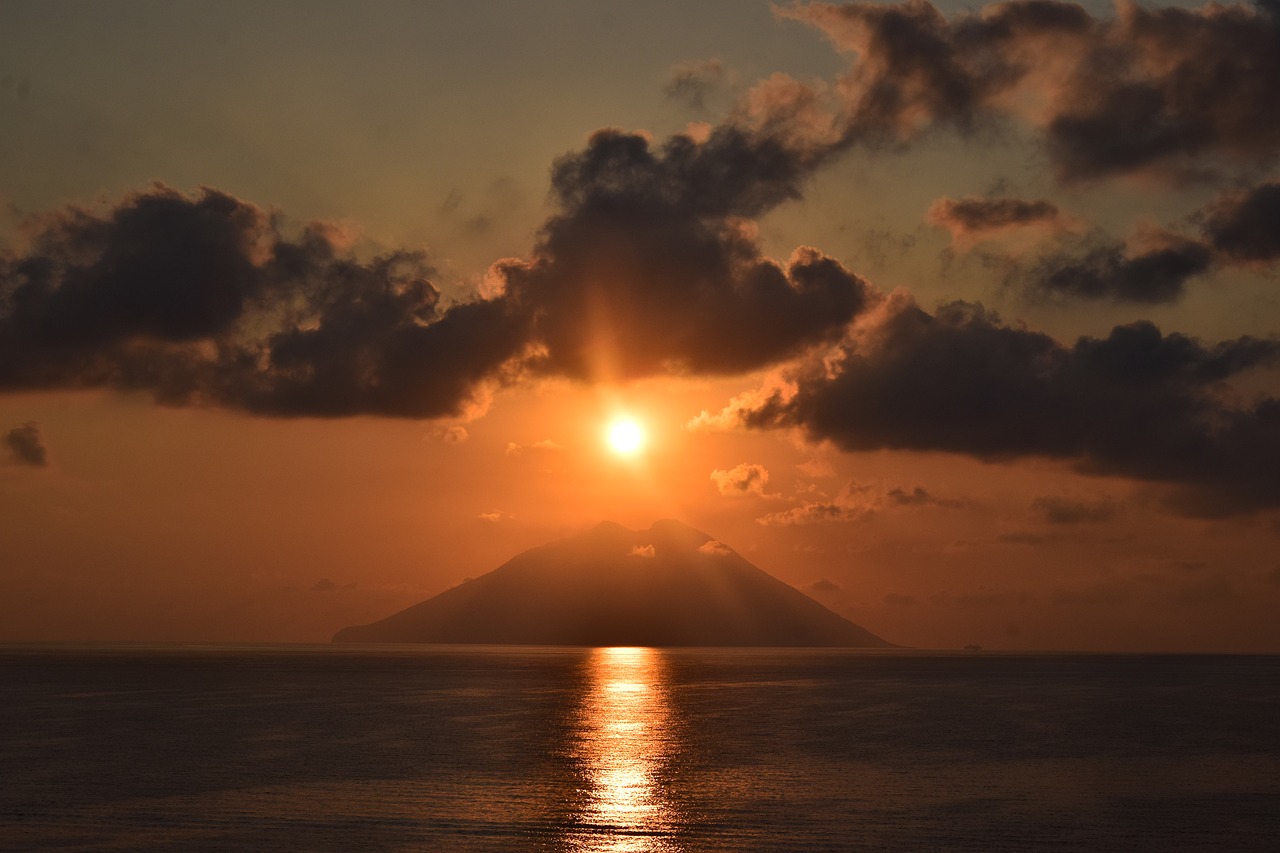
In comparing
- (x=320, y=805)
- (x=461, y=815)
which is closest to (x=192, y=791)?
(x=320, y=805)

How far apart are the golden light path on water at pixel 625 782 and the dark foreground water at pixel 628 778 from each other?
0.23 meters

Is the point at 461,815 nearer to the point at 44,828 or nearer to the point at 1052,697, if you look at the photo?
the point at 44,828

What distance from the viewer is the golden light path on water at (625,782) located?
1786 inches

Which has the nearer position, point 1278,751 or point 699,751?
point 699,751

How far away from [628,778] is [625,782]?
185 centimetres

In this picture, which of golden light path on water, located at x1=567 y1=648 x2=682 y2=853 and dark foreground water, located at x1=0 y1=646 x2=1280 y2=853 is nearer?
golden light path on water, located at x1=567 y1=648 x2=682 y2=853

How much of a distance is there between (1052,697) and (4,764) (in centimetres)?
13620

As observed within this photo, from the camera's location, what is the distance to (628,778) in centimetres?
6494

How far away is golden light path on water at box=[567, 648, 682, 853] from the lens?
4538 cm

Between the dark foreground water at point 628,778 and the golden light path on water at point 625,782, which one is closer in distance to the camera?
the golden light path on water at point 625,782

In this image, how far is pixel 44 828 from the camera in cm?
4738

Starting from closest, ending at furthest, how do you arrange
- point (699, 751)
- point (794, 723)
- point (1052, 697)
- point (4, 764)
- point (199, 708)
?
point (4, 764), point (699, 751), point (794, 723), point (199, 708), point (1052, 697)

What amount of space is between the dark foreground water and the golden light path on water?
0.76 ft

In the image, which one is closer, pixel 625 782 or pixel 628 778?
pixel 625 782
